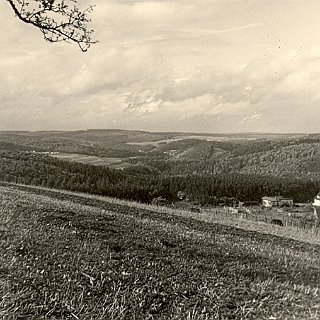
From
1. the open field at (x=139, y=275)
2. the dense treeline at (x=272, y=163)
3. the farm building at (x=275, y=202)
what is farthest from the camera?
the dense treeline at (x=272, y=163)

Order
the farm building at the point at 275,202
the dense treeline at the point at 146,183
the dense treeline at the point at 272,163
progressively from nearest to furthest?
the dense treeline at the point at 146,183 < the farm building at the point at 275,202 < the dense treeline at the point at 272,163

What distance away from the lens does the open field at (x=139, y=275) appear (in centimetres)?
654

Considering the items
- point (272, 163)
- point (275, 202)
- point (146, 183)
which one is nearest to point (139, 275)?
point (275, 202)

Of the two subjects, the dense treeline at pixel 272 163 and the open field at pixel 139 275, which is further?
the dense treeline at pixel 272 163

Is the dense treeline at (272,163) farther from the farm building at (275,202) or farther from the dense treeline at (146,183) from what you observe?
the farm building at (275,202)

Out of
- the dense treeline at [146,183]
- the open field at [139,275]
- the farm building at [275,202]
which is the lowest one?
the farm building at [275,202]

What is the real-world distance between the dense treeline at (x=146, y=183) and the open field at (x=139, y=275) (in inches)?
2961

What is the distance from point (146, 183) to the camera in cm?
11275

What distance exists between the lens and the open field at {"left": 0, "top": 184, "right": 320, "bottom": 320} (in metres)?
6.54

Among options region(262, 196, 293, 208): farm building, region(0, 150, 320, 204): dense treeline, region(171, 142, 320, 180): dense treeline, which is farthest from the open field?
region(171, 142, 320, 180): dense treeline

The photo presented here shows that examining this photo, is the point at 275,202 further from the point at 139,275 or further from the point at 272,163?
the point at 139,275

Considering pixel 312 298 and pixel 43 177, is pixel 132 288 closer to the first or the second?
pixel 312 298

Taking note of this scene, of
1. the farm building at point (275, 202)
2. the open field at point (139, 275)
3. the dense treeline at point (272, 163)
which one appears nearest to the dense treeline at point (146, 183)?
the farm building at point (275, 202)

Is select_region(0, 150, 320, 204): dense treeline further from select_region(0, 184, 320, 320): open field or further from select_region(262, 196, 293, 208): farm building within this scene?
select_region(0, 184, 320, 320): open field
